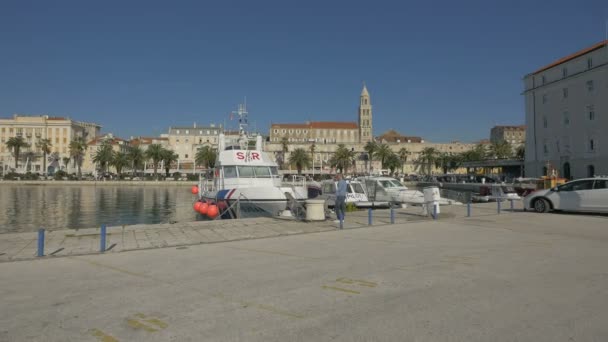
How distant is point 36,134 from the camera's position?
491 feet

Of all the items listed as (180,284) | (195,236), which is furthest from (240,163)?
(180,284)

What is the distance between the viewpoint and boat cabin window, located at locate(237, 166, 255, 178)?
2753 cm

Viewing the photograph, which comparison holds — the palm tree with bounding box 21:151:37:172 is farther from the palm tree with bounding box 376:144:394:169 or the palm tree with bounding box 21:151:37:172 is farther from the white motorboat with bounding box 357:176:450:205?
the white motorboat with bounding box 357:176:450:205

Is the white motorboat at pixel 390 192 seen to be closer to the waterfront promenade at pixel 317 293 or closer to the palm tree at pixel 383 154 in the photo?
the waterfront promenade at pixel 317 293

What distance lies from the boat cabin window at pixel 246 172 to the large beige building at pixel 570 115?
5053 centimetres

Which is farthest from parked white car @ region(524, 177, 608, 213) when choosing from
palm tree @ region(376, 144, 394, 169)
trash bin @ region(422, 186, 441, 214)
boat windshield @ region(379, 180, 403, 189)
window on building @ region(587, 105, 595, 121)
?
palm tree @ region(376, 144, 394, 169)

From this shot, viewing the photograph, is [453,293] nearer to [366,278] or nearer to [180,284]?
[366,278]

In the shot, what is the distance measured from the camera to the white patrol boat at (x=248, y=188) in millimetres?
24141

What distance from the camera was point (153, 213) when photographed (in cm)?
3753

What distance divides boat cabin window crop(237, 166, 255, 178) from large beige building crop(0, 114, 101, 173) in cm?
14507

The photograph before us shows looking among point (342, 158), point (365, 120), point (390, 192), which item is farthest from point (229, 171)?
point (365, 120)

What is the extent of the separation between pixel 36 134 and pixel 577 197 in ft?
548

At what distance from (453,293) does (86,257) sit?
869 centimetres

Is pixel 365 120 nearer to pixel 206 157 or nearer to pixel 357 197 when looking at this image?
pixel 206 157
